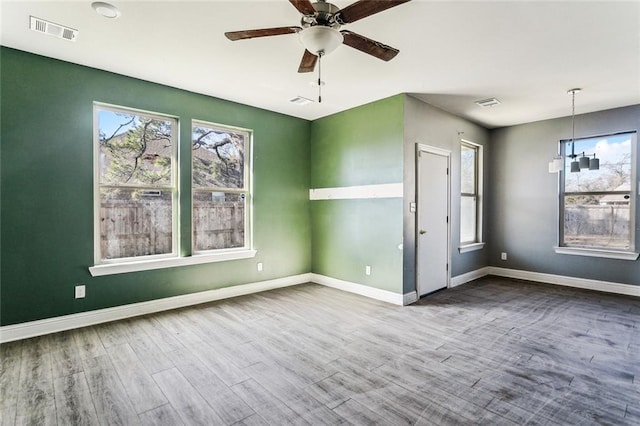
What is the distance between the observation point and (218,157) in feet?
14.9

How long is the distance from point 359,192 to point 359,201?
0.45ft

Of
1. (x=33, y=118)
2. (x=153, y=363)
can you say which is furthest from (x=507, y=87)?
(x=33, y=118)

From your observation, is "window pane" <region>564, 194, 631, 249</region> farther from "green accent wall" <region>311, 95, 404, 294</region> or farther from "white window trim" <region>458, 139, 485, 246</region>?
"green accent wall" <region>311, 95, 404, 294</region>

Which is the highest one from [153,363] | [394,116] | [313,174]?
[394,116]

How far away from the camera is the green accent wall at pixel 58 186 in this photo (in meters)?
3.03

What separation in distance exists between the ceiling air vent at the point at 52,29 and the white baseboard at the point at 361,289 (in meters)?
4.28

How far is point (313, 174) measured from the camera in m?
5.54

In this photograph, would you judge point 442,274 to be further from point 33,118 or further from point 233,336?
point 33,118

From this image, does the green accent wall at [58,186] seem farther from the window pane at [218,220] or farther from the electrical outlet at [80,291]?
the window pane at [218,220]

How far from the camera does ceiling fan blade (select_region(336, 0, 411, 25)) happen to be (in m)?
1.85

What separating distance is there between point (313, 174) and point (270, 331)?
2966mm

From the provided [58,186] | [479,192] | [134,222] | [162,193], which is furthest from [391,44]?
[479,192]

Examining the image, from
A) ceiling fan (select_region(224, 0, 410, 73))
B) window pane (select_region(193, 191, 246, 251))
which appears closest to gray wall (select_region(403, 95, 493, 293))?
ceiling fan (select_region(224, 0, 410, 73))

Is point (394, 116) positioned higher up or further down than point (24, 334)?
higher up
